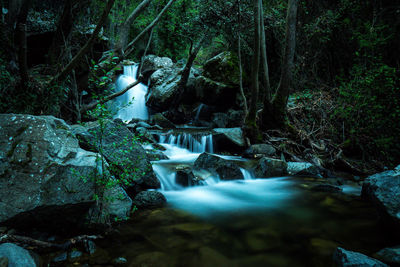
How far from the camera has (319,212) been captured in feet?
13.2

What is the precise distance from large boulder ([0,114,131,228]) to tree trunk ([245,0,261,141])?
608 centimetres

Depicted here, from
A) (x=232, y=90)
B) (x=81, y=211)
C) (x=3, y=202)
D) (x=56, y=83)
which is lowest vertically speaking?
(x=81, y=211)

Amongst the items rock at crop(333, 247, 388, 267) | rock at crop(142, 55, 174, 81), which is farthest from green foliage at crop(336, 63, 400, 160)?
rock at crop(142, 55, 174, 81)

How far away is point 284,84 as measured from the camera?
774 cm

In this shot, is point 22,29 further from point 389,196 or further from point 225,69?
point 225,69

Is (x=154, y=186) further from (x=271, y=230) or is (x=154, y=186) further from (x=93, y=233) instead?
(x=271, y=230)

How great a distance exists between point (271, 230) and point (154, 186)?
2518 millimetres

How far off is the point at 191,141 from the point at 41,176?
21.7ft

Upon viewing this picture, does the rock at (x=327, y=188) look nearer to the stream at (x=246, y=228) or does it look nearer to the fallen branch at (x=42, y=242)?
the stream at (x=246, y=228)

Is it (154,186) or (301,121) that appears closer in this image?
(154,186)

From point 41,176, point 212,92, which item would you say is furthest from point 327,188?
point 212,92

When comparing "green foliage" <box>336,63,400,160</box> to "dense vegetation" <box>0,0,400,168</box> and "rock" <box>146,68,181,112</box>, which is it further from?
"rock" <box>146,68,181,112</box>

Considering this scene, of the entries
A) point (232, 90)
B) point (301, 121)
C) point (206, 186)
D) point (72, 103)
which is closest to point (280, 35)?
point (232, 90)

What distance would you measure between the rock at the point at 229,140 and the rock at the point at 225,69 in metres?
4.40
